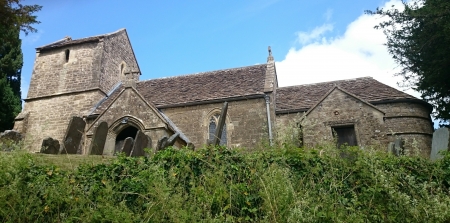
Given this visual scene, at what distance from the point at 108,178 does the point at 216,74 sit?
48.2ft

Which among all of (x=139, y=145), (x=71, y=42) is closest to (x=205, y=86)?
(x=71, y=42)

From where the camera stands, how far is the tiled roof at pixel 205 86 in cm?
1625

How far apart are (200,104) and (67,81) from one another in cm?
908

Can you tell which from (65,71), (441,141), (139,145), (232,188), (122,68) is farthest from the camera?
(122,68)

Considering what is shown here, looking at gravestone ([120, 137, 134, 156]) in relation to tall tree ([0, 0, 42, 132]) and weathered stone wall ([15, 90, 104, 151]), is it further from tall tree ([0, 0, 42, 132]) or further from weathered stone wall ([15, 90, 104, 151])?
tall tree ([0, 0, 42, 132])

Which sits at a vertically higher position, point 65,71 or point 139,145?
point 65,71

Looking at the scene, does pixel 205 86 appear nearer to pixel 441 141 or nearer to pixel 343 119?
pixel 343 119

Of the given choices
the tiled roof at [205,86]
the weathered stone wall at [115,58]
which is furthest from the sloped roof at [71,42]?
the tiled roof at [205,86]

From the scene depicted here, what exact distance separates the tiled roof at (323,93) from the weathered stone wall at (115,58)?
899 centimetres

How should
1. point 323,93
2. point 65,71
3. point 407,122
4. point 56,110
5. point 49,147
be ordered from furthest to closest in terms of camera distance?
1. point 65,71
2. point 56,110
3. point 323,93
4. point 407,122
5. point 49,147

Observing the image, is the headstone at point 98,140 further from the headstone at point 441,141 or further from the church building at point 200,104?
the headstone at point 441,141

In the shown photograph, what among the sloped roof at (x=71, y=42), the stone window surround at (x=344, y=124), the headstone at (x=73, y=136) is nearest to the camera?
the headstone at (x=73, y=136)

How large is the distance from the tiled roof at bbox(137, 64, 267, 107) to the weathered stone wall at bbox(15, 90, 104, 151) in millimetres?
3143

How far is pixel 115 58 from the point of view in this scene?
20.8m
